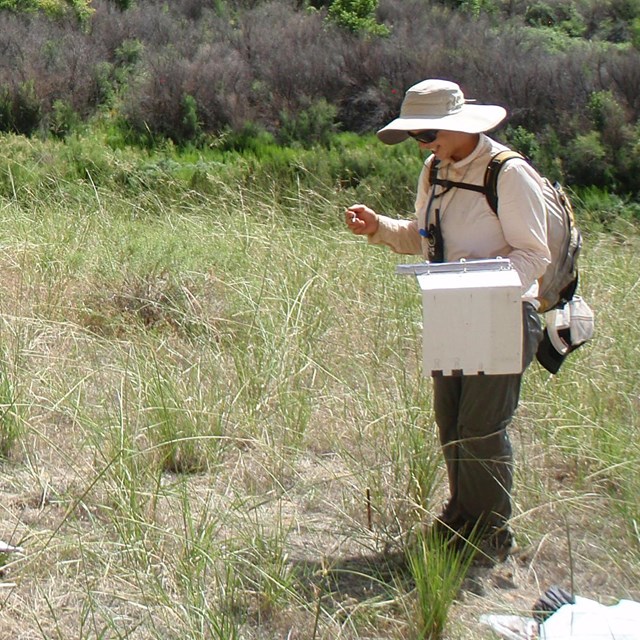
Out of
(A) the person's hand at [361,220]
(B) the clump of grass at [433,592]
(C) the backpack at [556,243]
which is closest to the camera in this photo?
(B) the clump of grass at [433,592]

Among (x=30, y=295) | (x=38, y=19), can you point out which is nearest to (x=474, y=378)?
(x=30, y=295)

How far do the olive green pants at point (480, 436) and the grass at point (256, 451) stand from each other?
17 centimetres

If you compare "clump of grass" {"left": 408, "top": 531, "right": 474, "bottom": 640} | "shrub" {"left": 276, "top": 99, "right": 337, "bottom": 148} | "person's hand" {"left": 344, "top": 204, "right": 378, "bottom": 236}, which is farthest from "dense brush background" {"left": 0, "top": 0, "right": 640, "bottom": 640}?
"shrub" {"left": 276, "top": 99, "right": 337, "bottom": 148}

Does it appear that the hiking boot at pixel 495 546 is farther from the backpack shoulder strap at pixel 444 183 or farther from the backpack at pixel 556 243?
the backpack shoulder strap at pixel 444 183

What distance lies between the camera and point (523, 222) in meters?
3.29

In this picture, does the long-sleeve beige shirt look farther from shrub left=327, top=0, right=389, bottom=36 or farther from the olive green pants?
shrub left=327, top=0, right=389, bottom=36

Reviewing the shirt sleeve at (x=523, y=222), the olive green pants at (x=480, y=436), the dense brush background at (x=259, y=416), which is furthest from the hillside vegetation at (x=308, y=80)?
the shirt sleeve at (x=523, y=222)

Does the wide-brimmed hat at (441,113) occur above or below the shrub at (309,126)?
above

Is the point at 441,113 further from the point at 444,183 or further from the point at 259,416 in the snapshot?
the point at 259,416

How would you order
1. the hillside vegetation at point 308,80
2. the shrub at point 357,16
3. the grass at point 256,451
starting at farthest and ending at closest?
the shrub at point 357,16 → the hillside vegetation at point 308,80 → the grass at point 256,451

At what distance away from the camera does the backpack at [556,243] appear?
347 cm

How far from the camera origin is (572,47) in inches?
674

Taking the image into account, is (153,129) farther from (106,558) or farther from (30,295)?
(106,558)

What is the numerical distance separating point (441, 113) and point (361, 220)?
50 centimetres
